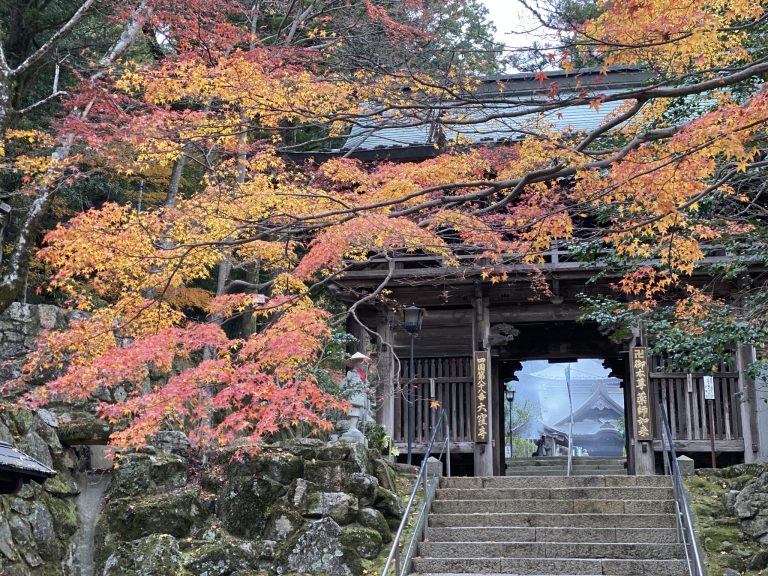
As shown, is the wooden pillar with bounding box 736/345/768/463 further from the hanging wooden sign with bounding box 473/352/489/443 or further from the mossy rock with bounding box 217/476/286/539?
the mossy rock with bounding box 217/476/286/539

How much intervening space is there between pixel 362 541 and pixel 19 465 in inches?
211

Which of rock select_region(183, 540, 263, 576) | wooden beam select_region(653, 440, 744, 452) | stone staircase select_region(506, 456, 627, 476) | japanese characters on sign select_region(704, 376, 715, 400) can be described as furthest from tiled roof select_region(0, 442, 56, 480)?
stone staircase select_region(506, 456, 627, 476)

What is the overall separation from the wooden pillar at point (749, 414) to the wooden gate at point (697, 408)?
219 mm

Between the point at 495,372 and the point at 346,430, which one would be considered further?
the point at 495,372

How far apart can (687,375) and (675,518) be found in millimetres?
5175

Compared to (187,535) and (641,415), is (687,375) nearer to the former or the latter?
(641,415)

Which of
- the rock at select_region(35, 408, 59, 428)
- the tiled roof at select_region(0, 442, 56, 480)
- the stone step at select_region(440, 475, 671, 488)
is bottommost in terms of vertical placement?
the stone step at select_region(440, 475, 671, 488)

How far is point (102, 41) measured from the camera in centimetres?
1877

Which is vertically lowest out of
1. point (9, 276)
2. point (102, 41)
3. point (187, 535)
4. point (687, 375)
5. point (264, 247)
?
point (187, 535)

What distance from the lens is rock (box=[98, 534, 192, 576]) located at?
1008cm

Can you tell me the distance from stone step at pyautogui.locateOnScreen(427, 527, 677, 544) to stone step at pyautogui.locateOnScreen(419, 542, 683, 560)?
16cm

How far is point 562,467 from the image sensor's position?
68.1 ft

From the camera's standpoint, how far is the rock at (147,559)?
33.1 ft

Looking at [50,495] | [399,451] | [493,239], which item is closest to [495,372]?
[399,451]
